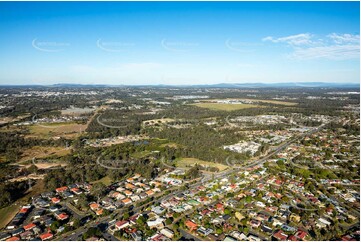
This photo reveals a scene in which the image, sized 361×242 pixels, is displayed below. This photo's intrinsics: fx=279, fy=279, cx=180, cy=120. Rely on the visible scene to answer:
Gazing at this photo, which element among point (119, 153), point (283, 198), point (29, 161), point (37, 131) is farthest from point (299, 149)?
point (37, 131)

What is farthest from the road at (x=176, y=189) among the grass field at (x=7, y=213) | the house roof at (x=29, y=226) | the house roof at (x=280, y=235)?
the house roof at (x=280, y=235)

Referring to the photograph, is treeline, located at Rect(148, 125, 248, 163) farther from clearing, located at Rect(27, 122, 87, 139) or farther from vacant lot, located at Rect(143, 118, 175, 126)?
clearing, located at Rect(27, 122, 87, 139)

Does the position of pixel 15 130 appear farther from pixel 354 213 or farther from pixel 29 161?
pixel 354 213

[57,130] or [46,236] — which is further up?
[57,130]

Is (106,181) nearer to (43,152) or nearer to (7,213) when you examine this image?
(7,213)

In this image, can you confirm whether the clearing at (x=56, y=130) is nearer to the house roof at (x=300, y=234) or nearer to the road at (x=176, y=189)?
the road at (x=176, y=189)

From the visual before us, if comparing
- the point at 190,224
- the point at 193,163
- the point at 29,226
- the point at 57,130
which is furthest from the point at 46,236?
the point at 57,130

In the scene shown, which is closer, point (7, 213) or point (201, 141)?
point (7, 213)
